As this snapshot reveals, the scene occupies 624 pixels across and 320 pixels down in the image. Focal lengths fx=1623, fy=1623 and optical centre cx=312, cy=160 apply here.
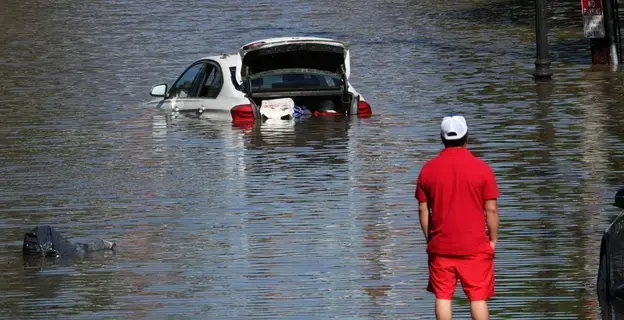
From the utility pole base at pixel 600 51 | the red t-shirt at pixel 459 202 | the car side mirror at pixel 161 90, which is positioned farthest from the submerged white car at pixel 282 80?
the red t-shirt at pixel 459 202

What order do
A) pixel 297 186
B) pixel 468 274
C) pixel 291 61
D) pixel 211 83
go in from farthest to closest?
1. pixel 211 83
2. pixel 291 61
3. pixel 297 186
4. pixel 468 274

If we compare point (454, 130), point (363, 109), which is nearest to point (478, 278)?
point (454, 130)

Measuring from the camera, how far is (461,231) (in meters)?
9.10

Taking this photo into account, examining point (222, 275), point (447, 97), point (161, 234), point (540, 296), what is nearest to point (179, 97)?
point (447, 97)

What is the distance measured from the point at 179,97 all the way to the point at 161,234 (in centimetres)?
1175

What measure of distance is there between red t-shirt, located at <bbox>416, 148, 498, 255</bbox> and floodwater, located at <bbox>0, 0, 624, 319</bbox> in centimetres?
165

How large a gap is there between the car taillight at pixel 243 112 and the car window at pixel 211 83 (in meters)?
0.88

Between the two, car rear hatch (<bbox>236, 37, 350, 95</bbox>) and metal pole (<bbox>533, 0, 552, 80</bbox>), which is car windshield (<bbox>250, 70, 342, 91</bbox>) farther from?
metal pole (<bbox>533, 0, 552, 80</bbox>)

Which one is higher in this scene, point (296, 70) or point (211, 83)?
point (296, 70)

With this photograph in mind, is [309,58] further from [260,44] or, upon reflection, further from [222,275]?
[222,275]

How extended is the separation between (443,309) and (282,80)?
15672mm

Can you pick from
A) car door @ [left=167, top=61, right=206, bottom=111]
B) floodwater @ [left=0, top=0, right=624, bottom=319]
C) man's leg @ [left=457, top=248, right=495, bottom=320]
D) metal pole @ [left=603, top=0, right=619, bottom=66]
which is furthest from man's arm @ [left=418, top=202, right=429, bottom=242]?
metal pole @ [left=603, top=0, right=619, bottom=66]

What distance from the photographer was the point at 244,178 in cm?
1834

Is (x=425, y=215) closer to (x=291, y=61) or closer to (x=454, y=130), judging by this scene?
(x=454, y=130)
